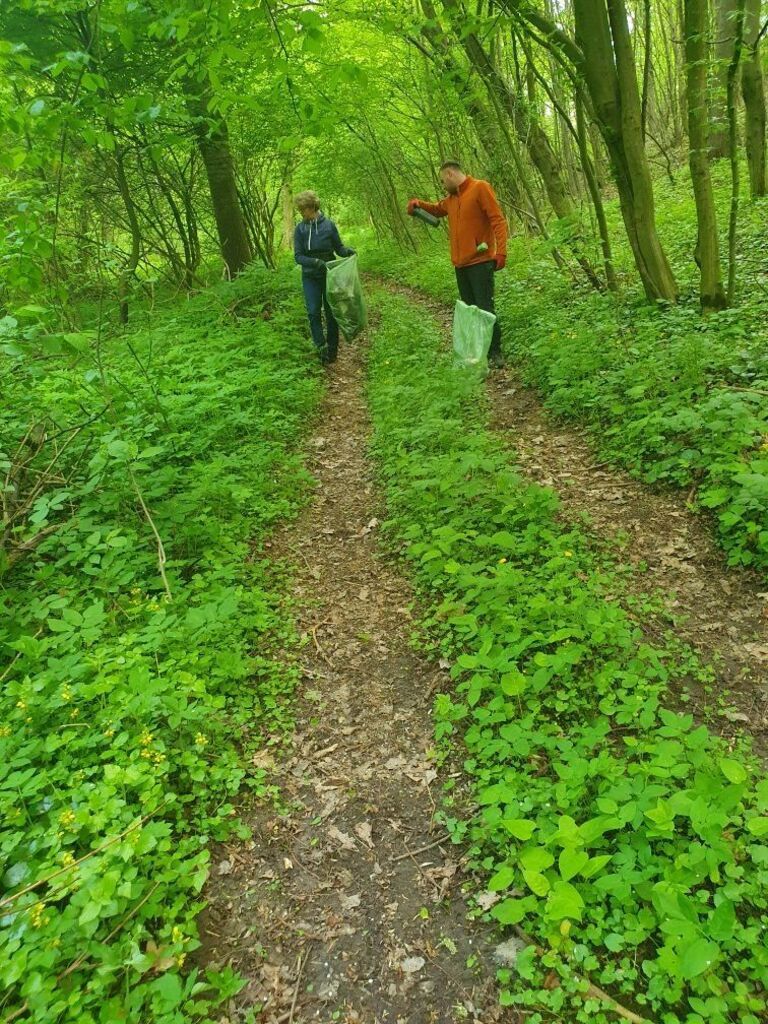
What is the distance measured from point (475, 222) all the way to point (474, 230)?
79mm

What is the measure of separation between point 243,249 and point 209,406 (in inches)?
250

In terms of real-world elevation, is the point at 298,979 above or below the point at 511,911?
below

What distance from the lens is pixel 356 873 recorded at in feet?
7.94

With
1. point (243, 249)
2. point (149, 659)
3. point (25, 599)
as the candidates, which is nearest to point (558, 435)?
point (149, 659)

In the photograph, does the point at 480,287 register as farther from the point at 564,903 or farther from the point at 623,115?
the point at 564,903

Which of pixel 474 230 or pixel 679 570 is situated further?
pixel 474 230

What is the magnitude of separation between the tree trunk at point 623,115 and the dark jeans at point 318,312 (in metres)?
3.77

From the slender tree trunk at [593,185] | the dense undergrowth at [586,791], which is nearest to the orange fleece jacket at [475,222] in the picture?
the slender tree trunk at [593,185]

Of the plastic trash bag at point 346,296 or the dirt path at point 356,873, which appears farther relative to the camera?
the plastic trash bag at point 346,296

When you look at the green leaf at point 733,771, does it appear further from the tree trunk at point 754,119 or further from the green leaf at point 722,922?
the tree trunk at point 754,119

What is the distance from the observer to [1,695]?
9.57 feet

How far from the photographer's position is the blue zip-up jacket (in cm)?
762

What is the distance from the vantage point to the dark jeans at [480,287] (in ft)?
21.3

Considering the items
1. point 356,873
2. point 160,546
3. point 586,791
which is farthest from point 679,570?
point 160,546
